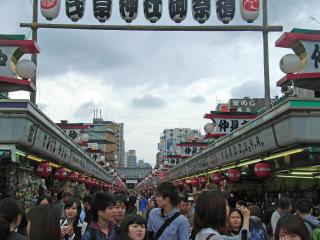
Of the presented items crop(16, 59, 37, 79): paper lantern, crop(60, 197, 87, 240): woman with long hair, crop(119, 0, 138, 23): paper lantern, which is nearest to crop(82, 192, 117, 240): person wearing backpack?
crop(60, 197, 87, 240): woman with long hair

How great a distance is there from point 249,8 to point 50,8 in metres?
7.36

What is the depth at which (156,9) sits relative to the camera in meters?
18.3

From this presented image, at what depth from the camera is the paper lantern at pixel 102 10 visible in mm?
18438

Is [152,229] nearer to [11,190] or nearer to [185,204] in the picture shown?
[185,204]

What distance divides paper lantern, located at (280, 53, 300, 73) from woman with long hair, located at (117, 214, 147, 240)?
9.92m

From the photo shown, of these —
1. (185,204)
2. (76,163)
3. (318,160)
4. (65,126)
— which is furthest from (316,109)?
(65,126)

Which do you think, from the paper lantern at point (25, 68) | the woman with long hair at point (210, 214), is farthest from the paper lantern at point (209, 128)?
the woman with long hair at point (210, 214)

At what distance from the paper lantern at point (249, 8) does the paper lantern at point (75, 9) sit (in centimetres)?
599

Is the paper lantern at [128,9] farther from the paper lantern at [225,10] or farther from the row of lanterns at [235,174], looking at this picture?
the row of lanterns at [235,174]

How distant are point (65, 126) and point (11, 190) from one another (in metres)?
14.7

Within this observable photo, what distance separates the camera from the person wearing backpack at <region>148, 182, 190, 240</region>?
19.1 ft

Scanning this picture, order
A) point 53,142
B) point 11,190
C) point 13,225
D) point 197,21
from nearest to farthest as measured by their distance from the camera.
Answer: point 13,225 → point 11,190 → point 53,142 → point 197,21

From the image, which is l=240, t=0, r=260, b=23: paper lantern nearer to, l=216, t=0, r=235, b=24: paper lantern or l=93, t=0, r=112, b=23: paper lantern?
l=216, t=0, r=235, b=24: paper lantern

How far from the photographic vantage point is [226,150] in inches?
794
